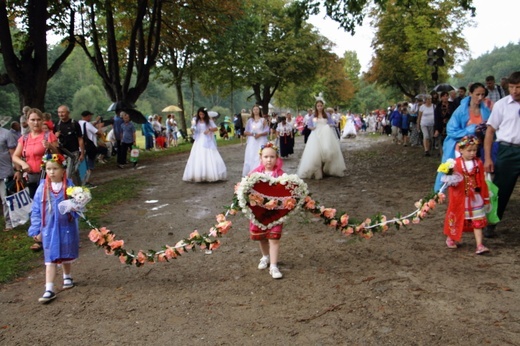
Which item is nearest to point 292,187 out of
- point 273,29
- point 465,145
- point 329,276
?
point 329,276

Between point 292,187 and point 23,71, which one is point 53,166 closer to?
point 292,187

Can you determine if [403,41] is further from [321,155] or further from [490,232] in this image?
[490,232]

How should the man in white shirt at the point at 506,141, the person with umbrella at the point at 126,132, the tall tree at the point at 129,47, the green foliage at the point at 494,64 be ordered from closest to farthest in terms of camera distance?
the man in white shirt at the point at 506,141 < the person with umbrella at the point at 126,132 < the tall tree at the point at 129,47 < the green foliage at the point at 494,64

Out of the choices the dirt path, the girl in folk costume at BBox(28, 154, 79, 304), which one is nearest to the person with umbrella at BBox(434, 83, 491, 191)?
the dirt path

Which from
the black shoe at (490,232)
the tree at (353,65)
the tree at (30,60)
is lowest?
the black shoe at (490,232)

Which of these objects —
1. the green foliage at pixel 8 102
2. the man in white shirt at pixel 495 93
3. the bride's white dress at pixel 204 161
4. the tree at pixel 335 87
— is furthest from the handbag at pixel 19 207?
the tree at pixel 335 87

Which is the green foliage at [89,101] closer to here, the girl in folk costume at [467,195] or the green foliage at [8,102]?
the green foliage at [8,102]

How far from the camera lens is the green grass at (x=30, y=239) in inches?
246

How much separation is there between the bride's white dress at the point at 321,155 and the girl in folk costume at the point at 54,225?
778 cm

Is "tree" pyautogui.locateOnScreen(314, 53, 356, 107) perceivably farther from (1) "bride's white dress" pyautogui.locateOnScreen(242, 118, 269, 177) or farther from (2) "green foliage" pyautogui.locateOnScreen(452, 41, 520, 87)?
(2) "green foliage" pyautogui.locateOnScreen(452, 41, 520, 87)

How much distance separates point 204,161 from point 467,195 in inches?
313

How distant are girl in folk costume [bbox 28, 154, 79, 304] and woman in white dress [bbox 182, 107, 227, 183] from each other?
7146 mm

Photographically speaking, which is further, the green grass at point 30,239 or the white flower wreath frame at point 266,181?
the green grass at point 30,239

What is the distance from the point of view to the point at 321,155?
1234 cm
